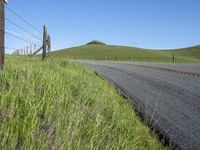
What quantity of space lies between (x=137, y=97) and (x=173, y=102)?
1.07 m

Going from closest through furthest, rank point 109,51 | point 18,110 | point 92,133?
1. point 18,110
2. point 92,133
3. point 109,51

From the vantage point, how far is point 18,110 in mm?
4145

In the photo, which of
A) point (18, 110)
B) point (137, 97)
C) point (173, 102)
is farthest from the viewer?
point (137, 97)

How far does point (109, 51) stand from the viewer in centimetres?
15038

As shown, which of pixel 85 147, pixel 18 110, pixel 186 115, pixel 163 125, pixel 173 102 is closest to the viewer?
pixel 85 147

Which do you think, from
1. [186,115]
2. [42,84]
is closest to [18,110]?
[42,84]

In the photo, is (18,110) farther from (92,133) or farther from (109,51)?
(109,51)

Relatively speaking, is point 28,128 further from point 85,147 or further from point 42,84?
point 42,84

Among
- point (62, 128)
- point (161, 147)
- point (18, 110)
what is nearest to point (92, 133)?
point (62, 128)

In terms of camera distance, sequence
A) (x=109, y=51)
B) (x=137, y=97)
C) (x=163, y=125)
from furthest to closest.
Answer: (x=109, y=51) < (x=137, y=97) < (x=163, y=125)

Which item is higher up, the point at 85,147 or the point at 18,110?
the point at 18,110

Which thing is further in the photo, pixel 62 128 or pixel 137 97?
pixel 137 97

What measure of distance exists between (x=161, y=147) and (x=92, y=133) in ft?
4.60

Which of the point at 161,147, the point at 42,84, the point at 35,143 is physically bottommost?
the point at 161,147
